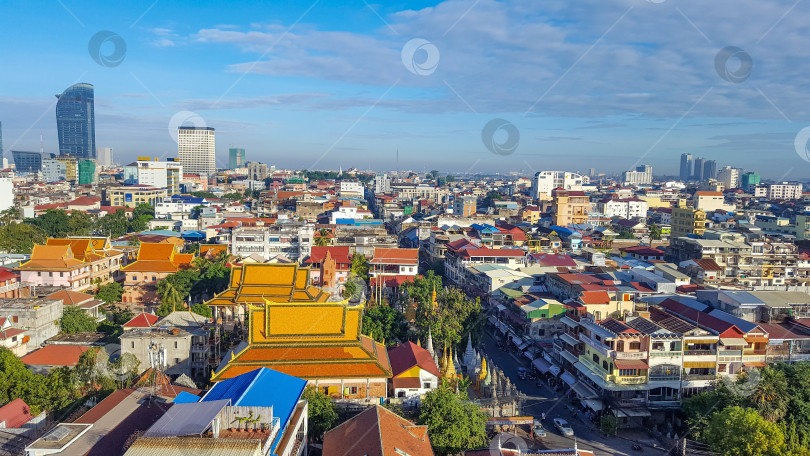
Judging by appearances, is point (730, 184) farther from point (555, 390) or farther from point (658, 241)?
point (555, 390)

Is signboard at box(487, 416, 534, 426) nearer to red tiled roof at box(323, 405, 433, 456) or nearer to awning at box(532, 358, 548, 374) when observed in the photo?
red tiled roof at box(323, 405, 433, 456)

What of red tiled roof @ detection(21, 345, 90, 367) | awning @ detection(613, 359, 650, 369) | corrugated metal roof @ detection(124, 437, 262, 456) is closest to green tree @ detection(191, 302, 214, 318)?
red tiled roof @ detection(21, 345, 90, 367)

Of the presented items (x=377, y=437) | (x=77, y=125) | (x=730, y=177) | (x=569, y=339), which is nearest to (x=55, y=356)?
(x=377, y=437)

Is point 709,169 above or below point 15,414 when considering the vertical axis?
above

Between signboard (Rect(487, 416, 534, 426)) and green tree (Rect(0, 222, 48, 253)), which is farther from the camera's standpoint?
green tree (Rect(0, 222, 48, 253))

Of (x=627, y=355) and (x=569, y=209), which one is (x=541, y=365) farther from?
(x=569, y=209)

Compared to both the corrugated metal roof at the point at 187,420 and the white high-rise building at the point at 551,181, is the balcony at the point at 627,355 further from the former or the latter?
the white high-rise building at the point at 551,181
